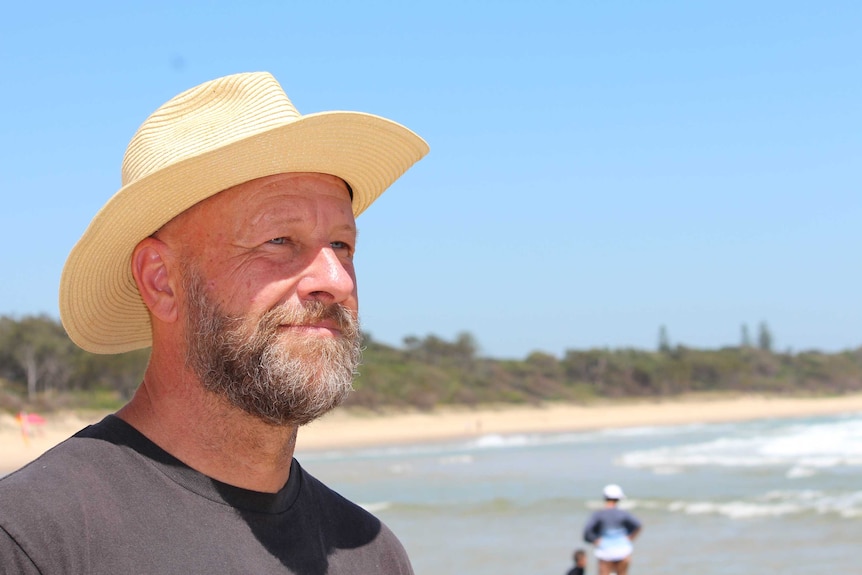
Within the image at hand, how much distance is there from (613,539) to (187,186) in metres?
7.38

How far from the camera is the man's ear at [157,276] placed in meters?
1.54

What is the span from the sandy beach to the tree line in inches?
41.9

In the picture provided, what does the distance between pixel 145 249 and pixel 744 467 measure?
19.4 m

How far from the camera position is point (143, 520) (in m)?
1.32

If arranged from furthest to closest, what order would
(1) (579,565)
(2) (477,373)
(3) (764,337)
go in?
(3) (764,337), (2) (477,373), (1) (579,565)

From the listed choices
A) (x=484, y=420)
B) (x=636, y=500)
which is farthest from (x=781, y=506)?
(x=484, y=420)

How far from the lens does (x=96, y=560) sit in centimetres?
124

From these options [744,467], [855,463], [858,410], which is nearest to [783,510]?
[744,467]

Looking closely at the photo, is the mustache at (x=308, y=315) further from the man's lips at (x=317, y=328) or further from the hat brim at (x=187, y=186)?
the hat brim at (x=187, y=186)

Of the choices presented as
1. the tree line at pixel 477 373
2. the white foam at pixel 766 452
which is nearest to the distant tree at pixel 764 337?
the tree line at pixel 477 373

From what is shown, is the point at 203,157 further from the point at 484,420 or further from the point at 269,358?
the point at 484,420

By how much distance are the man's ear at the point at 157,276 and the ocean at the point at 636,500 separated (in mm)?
8244

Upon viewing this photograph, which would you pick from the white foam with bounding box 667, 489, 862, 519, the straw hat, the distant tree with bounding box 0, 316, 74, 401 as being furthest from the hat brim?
the distant tree with bounding box 0, 316, 74, 401

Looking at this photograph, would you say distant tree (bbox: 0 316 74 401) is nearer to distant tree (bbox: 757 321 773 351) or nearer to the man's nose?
the man's nose
